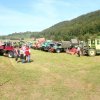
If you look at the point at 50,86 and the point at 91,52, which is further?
the point at 91,52

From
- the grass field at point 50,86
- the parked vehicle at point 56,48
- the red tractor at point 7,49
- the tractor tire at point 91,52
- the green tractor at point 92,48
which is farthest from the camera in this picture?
the parked vehicle at point 56,48

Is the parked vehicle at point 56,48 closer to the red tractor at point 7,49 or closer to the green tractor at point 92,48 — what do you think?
the green tractor at point 92,48

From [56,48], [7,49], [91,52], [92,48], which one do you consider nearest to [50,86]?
[7,49]

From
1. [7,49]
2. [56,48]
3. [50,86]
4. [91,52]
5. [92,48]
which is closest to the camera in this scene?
[50,86]

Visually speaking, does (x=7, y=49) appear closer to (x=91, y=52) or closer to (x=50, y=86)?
(x=91, y=52)

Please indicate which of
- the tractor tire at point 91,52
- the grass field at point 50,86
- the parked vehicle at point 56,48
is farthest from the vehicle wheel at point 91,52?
the grass field at point 50,86

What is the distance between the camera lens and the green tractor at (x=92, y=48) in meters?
30.5

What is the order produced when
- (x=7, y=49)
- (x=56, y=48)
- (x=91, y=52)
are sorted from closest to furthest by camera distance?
1. (x=7, y=49)
2. (x=91, y=52)
3. (x=56, y=48)

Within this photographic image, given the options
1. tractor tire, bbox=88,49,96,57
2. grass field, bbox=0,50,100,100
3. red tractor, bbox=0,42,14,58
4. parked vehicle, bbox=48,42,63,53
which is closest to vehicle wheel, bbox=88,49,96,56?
tractor tire, bbox=88,49,96,57

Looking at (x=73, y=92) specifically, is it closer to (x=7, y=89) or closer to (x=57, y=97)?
(x=57, y=97)

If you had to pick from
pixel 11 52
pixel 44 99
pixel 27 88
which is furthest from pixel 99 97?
pixel 11 52

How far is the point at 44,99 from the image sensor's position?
10.6 m

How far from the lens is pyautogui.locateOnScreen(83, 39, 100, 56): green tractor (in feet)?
100.0

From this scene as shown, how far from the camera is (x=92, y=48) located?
102 ft
